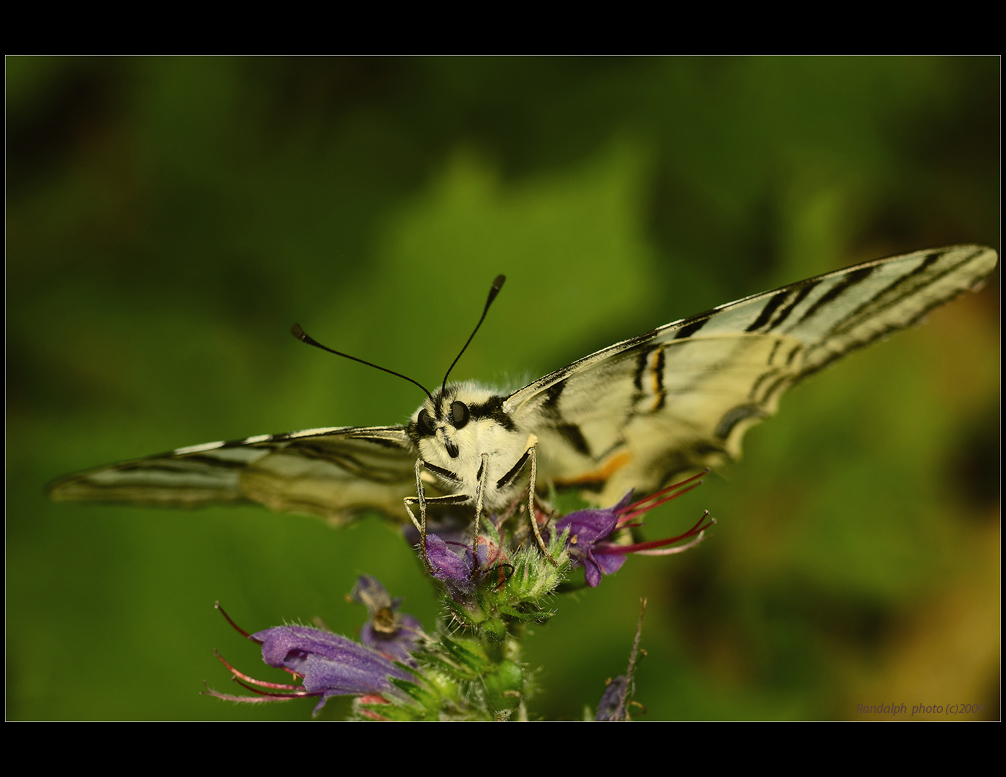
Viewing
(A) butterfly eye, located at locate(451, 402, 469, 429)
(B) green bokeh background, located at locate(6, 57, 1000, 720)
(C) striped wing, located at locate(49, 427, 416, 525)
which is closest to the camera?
(A) butterfly eye, located at locate(451, 402, 469, 429)

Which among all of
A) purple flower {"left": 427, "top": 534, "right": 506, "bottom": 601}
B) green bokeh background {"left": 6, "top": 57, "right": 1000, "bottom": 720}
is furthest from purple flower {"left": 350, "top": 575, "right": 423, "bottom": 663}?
green bokeh background {"left": 6, "top": 57, "right": 1000, "bottom": 720}

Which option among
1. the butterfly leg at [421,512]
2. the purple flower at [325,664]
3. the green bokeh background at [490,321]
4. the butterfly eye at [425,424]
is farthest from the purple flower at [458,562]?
the green bokeh background at [490,321]

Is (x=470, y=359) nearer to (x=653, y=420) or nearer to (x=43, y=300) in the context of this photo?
(x=653, y=420)

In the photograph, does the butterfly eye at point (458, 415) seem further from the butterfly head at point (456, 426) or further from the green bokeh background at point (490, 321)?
the green bokeh background at point (490, 321)

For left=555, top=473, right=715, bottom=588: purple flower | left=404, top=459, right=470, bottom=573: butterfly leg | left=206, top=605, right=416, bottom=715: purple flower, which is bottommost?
left=206, top=605, right=416, bottom=715: purple flower

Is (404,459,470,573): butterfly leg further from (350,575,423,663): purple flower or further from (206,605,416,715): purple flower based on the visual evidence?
(206,605,416,715): purple flower

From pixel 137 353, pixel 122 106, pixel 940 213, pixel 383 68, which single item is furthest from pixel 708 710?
pixel 122 106

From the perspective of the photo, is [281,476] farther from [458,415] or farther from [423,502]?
[458,415]

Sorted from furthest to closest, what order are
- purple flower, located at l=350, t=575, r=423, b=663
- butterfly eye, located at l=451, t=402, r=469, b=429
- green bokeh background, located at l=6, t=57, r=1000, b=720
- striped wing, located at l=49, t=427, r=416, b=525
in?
green bokeh background, located at l=6, t=57, r=1000, b=720
purple flower, located at l=350, t=575, r=423, b=663
striped wing, located at l=49, t=427, r=416, b=525
butterfly eye, located at l=451, t=402, r=469, b=429
